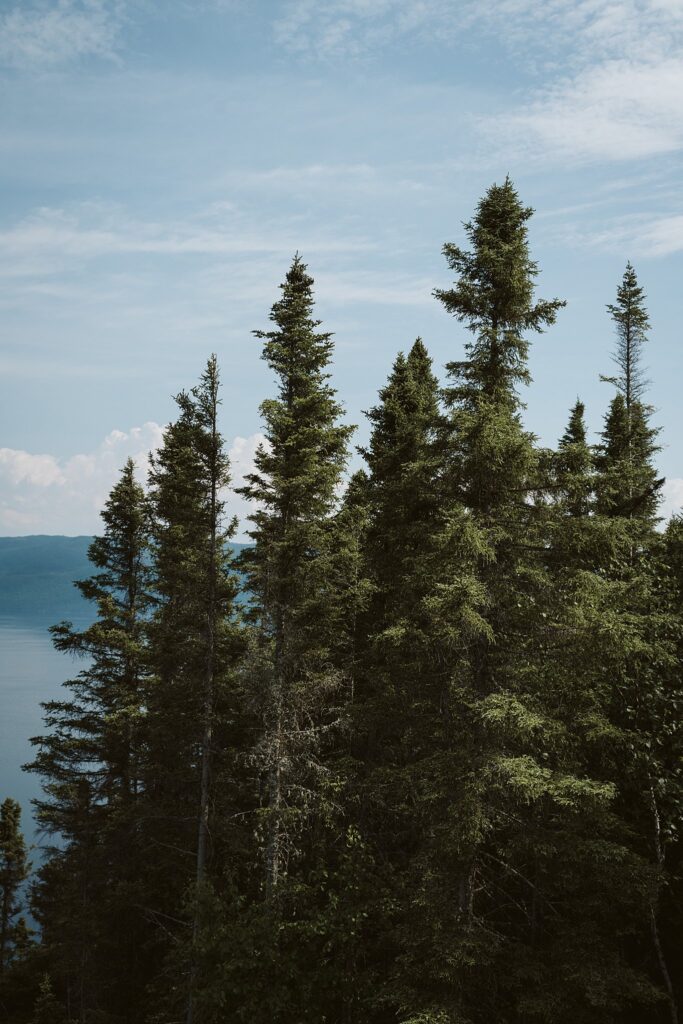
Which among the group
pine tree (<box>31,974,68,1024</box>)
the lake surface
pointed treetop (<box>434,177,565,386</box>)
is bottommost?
pine tree (<box>31,974,68,1024</box>)

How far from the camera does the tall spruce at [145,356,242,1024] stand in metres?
18.7

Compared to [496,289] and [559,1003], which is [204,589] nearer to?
[496,289]

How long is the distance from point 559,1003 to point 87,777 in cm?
2015

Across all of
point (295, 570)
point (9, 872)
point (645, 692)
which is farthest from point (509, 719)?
point (9, 872)

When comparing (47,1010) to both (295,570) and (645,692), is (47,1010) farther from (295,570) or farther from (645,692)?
(645,692)

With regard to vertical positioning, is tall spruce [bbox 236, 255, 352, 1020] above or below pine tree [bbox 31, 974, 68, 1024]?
above

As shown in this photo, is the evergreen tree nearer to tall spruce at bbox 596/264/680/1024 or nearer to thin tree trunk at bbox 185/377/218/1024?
thin tree trunk at bbox 185/377/218/1024

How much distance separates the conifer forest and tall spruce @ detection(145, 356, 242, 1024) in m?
0.11

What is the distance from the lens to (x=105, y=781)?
25.8 meters

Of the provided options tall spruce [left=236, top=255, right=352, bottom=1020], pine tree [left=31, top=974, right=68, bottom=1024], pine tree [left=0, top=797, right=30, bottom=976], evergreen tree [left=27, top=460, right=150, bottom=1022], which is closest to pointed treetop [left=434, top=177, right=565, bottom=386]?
tall spruce [left=236, top=255, right=352, bottom=1020]

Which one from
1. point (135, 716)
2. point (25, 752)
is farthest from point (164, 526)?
point (25, 752)

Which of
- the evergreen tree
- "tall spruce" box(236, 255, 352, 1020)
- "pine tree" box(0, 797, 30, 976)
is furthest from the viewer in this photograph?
"pine tree" box(0, 797, 30, 976)

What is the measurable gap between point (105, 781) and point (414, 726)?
1508 centimetres

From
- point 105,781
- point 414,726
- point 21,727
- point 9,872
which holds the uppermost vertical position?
point 414,726
